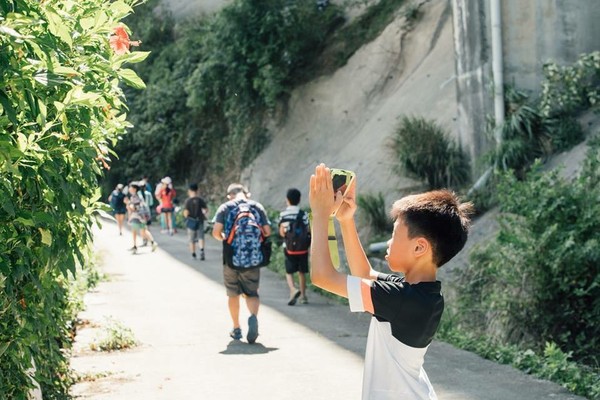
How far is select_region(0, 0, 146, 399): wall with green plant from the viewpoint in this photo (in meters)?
4.26

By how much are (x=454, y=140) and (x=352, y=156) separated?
5.50 meters

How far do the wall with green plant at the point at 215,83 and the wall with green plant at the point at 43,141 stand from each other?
21.2 meters

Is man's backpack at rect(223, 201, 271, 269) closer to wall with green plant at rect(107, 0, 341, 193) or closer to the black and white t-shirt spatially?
the black and white t-shirt

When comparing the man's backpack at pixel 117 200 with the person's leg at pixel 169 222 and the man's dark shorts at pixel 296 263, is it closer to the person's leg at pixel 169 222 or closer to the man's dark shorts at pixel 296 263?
the person's leg at pixel 169 222

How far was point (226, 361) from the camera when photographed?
999cm

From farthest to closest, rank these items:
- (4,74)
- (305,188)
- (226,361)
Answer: (305,188) < (226,361) < (4,74)

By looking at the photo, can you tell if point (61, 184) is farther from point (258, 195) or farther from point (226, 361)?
point (258, 195)

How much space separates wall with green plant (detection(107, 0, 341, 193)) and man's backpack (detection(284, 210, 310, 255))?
12874 mm

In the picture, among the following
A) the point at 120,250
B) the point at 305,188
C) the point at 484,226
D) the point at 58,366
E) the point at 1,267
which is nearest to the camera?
the point at 1,267

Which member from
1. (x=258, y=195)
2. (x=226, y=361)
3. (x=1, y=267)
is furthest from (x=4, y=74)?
(x=258, y=195)

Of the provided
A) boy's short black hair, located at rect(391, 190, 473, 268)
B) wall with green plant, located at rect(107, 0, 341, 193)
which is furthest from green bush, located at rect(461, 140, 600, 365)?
wall with green plant, located at rect(107, 0, 341, 193)

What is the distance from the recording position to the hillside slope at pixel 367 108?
22.5m

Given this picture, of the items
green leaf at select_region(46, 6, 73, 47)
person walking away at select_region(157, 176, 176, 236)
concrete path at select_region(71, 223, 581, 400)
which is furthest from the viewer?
person walking away at select_region(157, 176, 176, 236)

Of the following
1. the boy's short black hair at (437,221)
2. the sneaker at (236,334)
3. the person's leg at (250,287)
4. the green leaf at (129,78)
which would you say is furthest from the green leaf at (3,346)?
the sneaker at (236,334)
